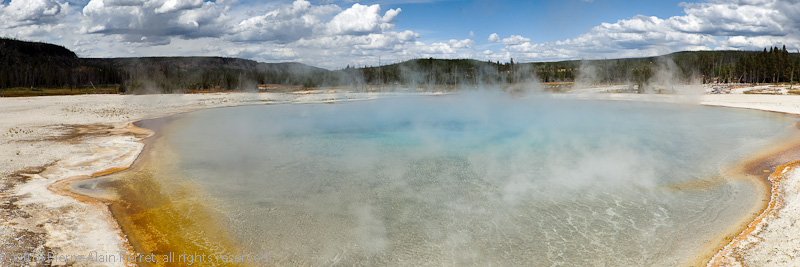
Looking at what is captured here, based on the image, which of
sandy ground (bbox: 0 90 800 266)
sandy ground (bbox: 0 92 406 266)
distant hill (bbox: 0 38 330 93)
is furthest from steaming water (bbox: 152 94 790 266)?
distant hill (bbox: 0 38 330 93)

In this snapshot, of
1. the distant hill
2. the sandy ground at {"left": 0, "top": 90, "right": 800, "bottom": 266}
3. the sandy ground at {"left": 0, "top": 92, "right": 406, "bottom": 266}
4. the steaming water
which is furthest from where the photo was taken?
the distant hill

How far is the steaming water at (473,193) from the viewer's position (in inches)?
208

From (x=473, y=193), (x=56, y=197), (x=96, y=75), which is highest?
(x=96, y=75)

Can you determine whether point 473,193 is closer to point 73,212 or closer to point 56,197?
point 73,212

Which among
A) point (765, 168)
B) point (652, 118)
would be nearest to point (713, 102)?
point (652, 118)

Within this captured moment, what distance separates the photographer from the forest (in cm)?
4656

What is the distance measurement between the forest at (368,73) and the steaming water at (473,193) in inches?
1313

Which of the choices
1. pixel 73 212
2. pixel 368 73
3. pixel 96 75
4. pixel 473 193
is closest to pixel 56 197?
pixel 73 212

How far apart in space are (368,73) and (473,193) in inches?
2505

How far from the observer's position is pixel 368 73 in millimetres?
69812

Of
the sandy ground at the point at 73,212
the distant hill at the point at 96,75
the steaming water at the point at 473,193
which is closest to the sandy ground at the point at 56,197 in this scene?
the sandy ground at the point at 73,212

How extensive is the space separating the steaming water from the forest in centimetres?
3335

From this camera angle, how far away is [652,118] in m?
19.0

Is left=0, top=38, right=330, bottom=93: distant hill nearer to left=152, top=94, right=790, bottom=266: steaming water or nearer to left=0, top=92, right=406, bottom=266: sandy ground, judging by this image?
left=0, top=92, right=406, bottom=266: sandy ground
